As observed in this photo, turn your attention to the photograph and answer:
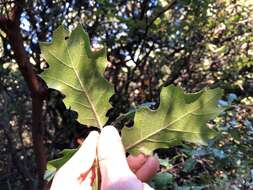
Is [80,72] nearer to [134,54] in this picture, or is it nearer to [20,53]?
[20,53]

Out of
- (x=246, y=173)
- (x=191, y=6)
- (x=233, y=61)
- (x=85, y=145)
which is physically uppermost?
(x=191, y=6)

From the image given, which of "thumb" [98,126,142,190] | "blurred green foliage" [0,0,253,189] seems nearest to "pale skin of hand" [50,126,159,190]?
"thumb" [98,126,142,190]

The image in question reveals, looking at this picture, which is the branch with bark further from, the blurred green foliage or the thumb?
the thumb

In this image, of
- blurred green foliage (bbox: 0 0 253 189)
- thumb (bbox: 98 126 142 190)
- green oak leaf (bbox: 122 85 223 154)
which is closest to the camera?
thumb (bbox: 98 126 142 190)

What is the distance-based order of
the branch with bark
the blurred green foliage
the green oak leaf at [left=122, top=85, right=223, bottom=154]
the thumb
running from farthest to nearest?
the blurred green foliage → the branch with bark → the green oak leaf at [left=122, top=85, right=223, bottom=154] → the thumb

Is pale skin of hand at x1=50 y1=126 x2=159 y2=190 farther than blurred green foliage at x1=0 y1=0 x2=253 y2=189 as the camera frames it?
No

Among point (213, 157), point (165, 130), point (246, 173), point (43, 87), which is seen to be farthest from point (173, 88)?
point (43, 87)

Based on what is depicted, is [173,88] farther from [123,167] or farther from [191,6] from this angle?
[191,6]
